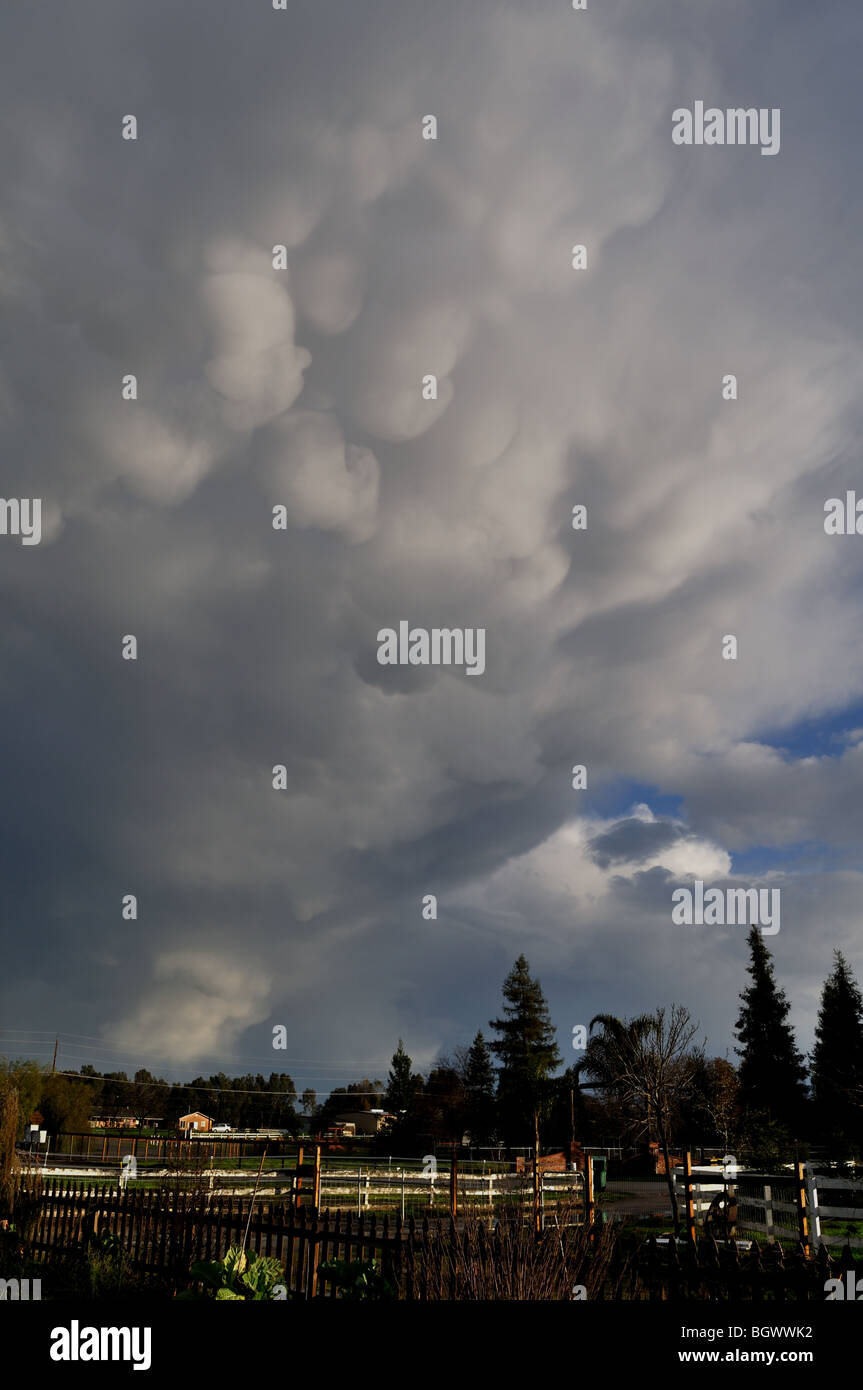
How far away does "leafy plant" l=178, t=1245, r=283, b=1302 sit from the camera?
30.1 feet

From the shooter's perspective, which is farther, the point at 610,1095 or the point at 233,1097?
the point at 233,1097

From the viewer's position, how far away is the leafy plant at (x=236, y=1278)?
918 centimetres

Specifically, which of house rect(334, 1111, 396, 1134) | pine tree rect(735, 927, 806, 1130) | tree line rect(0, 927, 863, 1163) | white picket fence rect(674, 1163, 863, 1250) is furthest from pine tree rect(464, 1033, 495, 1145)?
white picket fence rect(674, 1163, 863, 1250)

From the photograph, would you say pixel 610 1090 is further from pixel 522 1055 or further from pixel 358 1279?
pixel 358 1279

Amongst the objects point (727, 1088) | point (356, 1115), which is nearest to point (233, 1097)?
point (356, 1115)

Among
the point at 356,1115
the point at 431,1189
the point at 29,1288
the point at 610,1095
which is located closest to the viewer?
the point at 29,1288

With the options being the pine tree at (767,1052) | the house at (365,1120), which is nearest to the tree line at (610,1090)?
the pine tree at (767,1052)

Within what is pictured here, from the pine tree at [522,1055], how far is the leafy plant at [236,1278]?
57.9 meters

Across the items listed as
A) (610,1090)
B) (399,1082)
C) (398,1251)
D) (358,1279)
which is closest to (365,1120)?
(399,1082)

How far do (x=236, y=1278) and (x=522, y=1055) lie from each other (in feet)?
216
